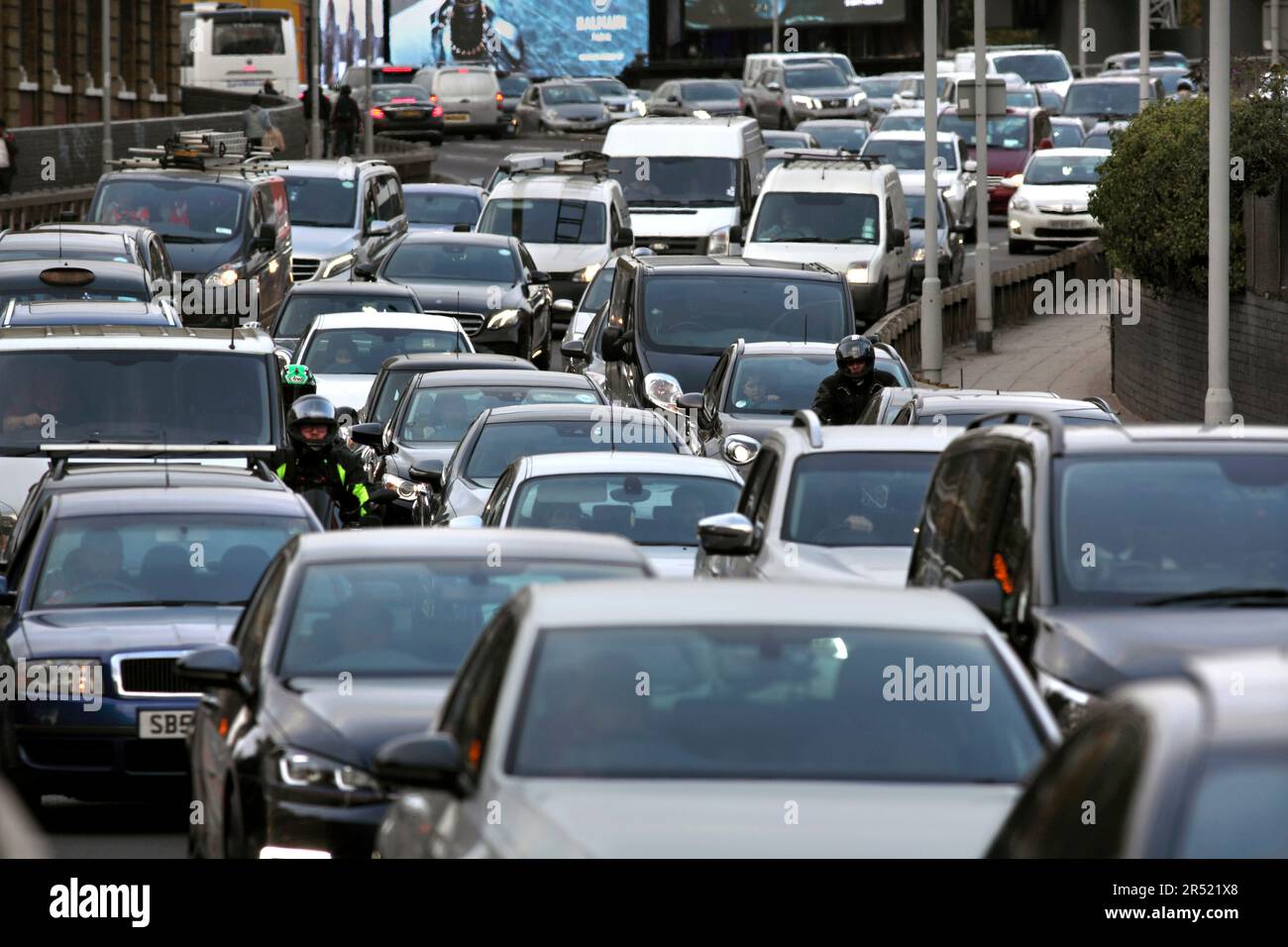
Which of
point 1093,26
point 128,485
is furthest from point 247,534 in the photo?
point 1093,26

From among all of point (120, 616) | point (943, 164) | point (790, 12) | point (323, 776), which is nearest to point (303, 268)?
point (943, 164)

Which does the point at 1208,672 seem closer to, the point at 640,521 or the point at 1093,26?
the point at 640,521

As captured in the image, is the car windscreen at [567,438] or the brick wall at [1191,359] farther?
the brick wall at [1191,359]

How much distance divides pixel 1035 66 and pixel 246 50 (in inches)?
853

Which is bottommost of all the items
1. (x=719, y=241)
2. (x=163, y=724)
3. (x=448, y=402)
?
(x=163, y=724)

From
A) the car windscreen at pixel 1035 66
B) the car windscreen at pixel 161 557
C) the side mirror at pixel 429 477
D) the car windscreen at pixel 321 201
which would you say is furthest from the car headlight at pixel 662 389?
the car windscreen at pixel 1035 66

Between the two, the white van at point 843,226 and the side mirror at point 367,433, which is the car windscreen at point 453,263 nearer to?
the white van at point 843,226

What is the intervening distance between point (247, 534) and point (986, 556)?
407 cm

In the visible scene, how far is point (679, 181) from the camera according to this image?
38.1 m

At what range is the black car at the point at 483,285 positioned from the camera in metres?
29.5

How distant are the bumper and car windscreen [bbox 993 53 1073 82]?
5854cm

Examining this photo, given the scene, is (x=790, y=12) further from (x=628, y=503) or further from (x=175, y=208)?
(x=628, y=503)

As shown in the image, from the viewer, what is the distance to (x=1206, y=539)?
8820mm

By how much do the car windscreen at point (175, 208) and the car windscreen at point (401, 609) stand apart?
69.6 ft
